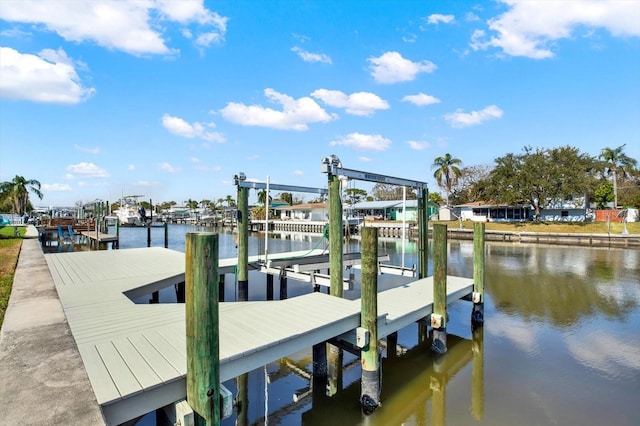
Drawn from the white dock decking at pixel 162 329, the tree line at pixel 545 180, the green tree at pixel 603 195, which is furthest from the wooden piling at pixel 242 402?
the green tree at pixel 603 195

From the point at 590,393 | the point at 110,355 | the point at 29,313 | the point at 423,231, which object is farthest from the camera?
the point at 423,231

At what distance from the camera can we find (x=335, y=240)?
8.26 m

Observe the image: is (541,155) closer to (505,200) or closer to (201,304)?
(505,200)

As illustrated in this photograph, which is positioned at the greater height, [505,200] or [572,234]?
[505,200]

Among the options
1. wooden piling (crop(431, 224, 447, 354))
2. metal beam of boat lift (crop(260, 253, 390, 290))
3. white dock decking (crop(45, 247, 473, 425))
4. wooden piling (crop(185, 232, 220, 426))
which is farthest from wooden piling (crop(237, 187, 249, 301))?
wooden piling (crop(185, 232, 220, 426))

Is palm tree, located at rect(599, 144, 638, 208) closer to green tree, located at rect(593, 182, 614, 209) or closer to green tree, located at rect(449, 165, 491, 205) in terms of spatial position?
green tree, located at rect(593, 182, 614, 209)

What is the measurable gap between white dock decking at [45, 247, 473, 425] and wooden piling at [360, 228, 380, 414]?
0.30 meters

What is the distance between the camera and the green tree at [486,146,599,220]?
42.7 metres

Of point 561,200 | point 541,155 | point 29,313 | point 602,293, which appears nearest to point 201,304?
point 29,313

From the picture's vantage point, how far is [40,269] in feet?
33.4

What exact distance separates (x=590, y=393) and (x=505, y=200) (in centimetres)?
4265

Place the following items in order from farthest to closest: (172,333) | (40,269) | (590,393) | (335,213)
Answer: (40,269) → (335,213) → (590,393) → (172,333)

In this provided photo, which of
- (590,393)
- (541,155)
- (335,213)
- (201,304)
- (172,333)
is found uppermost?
(541,155)

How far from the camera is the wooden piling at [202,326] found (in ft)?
12.3
